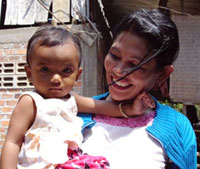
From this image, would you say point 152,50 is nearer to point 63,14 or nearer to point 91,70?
point 91,70

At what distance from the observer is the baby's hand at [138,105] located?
1682 millimetres

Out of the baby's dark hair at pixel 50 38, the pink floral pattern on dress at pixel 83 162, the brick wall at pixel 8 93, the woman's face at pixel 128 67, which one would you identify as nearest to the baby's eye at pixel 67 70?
the baby's dark hair at pixel 50 38

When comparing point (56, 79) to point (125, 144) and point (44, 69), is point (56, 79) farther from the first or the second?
point (125, 144)

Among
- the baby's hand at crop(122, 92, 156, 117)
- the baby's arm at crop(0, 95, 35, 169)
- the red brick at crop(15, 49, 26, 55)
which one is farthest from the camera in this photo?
the red brick at crop(15, 49, 26, 55)

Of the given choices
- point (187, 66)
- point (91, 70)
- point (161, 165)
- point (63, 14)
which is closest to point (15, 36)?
point (63, 14)

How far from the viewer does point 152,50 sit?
1.69 metres

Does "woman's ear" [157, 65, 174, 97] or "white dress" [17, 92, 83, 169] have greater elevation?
"woman's ear" [157, 65, 174, 97]

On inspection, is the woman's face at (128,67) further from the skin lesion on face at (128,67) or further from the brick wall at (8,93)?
the brick wall at (8,93)

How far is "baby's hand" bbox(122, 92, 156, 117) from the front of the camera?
1682mm

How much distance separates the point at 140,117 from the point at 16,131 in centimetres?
68

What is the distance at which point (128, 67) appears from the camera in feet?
5.49

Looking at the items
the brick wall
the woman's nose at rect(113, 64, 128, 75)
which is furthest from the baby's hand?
the brick wall

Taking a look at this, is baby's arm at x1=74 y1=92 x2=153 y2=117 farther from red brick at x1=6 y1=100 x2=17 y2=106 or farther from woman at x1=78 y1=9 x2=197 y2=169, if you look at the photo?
red brick at x1=6 y1=100 x2=17 y2=106

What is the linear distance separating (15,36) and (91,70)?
4.03 ft
